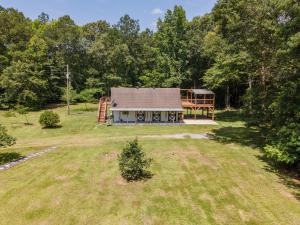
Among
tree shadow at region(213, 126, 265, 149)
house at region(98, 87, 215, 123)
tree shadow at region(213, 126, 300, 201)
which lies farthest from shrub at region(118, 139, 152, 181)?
house at region(98, 87, 215, 123)

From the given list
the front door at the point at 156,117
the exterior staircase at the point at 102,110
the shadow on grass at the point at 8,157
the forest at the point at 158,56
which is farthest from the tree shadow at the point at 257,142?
the shadow on grass at the point at 8,157

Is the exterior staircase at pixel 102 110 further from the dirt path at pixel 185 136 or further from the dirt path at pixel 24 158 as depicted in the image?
the dirt path at pixel 24 158

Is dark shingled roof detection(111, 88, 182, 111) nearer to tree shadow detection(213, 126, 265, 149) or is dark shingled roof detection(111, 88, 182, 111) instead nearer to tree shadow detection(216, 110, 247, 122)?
tree shadow detection(213, 126, 265, 149)

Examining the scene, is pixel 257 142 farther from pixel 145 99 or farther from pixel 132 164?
pixel 145 99

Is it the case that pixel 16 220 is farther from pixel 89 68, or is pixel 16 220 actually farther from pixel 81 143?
pixel 89 68

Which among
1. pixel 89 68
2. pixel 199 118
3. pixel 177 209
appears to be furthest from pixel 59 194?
pixel 89 68

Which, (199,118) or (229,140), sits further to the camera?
(199,118)

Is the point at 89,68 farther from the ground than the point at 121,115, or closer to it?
farther from the ground
